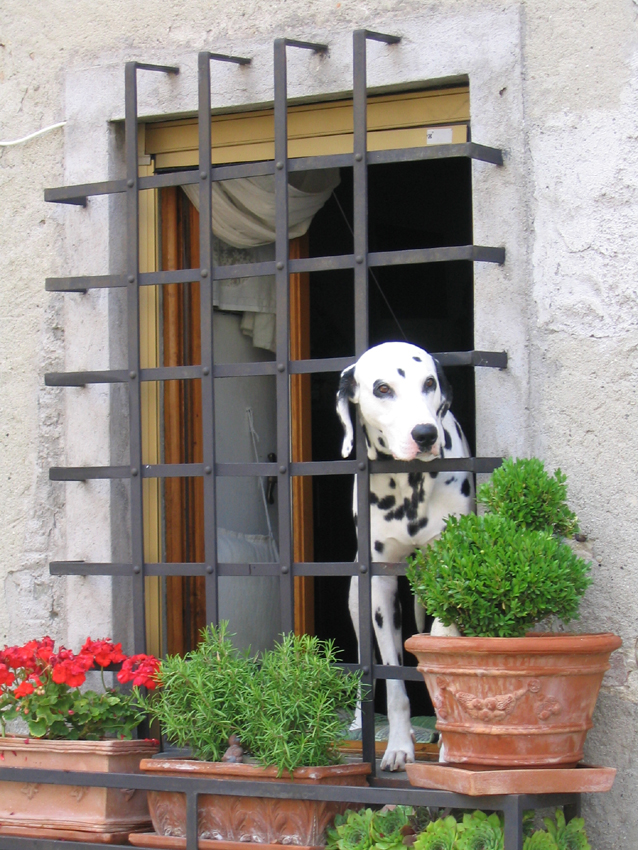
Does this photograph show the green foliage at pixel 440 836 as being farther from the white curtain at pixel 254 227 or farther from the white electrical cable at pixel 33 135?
the white electrical cable at pixel 33 135

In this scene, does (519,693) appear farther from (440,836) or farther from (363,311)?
(363,311)

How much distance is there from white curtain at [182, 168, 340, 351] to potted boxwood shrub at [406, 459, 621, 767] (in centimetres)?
186

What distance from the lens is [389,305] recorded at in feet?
21.4

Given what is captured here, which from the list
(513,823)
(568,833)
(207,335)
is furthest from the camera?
(207,335)

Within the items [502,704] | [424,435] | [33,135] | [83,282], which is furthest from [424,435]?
[33,135]

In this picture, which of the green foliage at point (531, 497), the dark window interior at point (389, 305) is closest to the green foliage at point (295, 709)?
the green foliage at point (531, 497)

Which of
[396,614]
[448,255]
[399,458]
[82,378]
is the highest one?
[448,255]

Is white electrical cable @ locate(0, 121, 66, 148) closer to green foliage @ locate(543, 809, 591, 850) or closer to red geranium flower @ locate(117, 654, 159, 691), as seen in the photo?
red geranium flower @ locate(117, 654, 159, 691)

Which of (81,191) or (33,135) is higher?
(33,135)

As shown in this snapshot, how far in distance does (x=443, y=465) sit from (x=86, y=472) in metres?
1.16

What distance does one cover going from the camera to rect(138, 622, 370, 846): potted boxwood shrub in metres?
2.99

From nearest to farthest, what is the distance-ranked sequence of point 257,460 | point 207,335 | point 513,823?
point 513,823, point 207,335, point 257,460

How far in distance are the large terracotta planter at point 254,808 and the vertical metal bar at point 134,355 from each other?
2.01ft

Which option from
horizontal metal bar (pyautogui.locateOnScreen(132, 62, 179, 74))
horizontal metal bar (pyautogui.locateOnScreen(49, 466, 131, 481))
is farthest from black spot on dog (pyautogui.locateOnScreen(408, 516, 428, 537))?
horizontal metal bar (pyautogui.locateOnScreen(132, 62, 179, 74))
